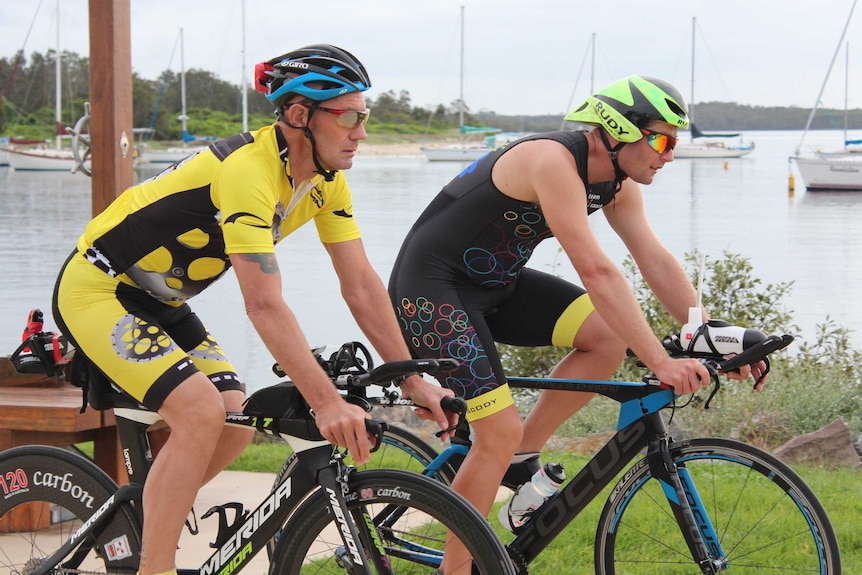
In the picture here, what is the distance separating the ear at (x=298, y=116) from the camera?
3.14m

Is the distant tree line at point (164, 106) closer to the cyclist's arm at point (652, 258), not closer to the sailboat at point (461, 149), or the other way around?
the sailboat at point (461, 149)

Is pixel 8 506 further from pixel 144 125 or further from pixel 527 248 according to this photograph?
pixel 144 125

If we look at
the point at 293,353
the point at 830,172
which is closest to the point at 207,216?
the point at 293,353

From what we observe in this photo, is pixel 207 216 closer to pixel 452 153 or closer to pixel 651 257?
pixel 651 257

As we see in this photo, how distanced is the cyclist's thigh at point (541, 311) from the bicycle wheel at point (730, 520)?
23.4 inches

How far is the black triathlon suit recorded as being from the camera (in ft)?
11.8

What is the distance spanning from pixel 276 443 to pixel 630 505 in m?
3.38

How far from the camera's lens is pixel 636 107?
134 inches

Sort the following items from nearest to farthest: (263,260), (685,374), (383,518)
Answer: (263,260) < (685,374) < (383,518)

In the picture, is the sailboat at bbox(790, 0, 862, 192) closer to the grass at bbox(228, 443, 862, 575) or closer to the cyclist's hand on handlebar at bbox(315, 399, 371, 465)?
the grass at bbox(228, 443, 862, 575)

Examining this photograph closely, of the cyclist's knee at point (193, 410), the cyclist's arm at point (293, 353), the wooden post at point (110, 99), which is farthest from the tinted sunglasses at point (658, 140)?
the wooden post at point (110, 99)

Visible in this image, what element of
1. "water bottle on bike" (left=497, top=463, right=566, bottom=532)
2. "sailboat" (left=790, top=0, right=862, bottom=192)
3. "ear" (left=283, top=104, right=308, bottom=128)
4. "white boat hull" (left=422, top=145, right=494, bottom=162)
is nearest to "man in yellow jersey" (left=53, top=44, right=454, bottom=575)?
"ear" (left=283, top=104, right=308, bottom=128)

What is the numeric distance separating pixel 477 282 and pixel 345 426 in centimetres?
109

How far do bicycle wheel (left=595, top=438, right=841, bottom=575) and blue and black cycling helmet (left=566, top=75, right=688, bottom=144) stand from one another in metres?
1.01
